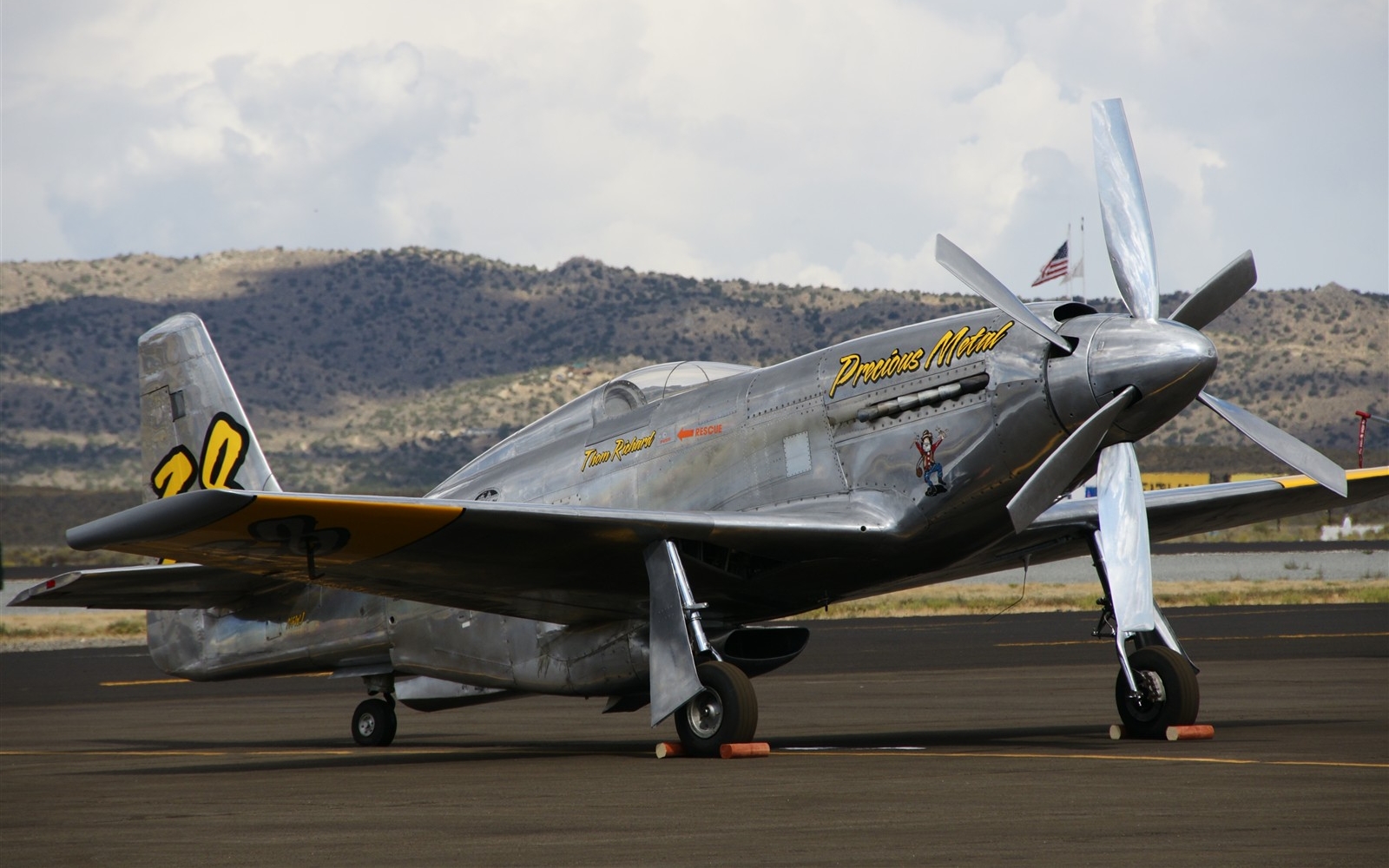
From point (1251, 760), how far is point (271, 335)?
466 feet

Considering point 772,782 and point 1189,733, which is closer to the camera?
point 772,782

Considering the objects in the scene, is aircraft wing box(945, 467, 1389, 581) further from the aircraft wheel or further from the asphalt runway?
the aircraft wheel

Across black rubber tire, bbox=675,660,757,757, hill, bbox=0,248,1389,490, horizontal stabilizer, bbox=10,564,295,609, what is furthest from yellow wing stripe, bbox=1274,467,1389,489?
hill, bbox=0,248,1389,490

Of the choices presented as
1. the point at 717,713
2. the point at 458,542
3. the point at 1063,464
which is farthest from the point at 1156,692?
the point at 458,542

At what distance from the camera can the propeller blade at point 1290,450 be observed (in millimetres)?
12797

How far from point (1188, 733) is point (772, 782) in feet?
13.2

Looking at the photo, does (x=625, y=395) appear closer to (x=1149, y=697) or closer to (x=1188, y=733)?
(x=1149, y=697)


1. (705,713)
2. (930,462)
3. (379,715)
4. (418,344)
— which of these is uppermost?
(418,344)

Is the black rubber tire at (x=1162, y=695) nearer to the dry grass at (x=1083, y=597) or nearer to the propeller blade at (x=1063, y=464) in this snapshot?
the propeller blade at (x=1063, y=464)

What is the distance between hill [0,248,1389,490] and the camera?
125 meters

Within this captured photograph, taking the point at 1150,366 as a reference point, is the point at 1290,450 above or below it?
below

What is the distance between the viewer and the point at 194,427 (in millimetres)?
17438

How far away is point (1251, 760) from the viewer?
11266 mm

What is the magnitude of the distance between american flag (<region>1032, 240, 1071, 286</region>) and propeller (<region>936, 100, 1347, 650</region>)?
67.0 ft
